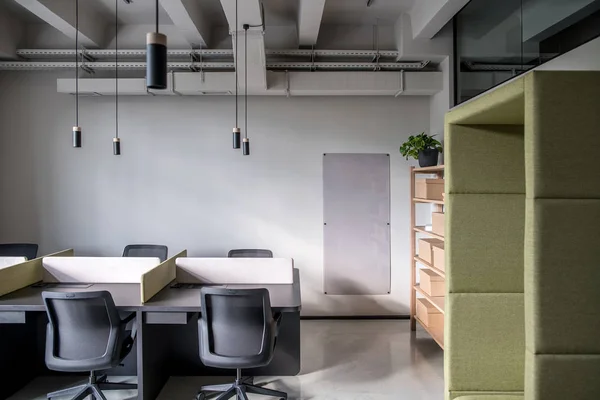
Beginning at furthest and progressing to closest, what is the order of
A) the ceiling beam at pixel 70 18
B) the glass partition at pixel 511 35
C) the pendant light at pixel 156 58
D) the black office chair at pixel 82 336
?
the ceiling beam at pixel 70 18
the black office chair at pixel 82 336
the glass partition at pixel 511 35
the pendant light at pixel 156 58

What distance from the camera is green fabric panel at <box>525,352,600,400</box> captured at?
1.40 m

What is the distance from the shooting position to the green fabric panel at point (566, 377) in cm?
140

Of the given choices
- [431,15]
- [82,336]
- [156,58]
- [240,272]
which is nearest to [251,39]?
[431,15]

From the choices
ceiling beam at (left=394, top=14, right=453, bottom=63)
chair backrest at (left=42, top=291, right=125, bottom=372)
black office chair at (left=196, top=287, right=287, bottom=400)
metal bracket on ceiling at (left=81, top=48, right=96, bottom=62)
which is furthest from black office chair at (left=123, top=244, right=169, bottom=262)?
ceiling beam at (left=394, top=14, right=453, bottom=63)

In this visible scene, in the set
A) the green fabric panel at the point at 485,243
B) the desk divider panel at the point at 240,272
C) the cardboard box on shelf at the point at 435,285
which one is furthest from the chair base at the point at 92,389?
the cardboard box on shelf at the point at 435,285

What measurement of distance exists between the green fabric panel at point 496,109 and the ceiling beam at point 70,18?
3692mm

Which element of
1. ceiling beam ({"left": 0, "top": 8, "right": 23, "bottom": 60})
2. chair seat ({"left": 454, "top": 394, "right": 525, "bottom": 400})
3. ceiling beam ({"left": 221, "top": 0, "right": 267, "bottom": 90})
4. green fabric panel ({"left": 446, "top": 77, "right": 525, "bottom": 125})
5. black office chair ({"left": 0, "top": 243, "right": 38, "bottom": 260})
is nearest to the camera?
green fabric panel ({"left": 446, "top": 77, "right": 525, "bottom": 125})

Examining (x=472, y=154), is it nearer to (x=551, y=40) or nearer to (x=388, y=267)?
(x=551, y=40)

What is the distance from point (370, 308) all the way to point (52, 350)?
3.54m

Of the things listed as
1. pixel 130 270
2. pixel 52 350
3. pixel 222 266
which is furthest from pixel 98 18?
A: pixel 52 350

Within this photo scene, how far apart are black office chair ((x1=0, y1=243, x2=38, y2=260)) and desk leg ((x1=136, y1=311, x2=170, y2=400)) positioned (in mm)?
2316

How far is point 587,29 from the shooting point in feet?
8.21

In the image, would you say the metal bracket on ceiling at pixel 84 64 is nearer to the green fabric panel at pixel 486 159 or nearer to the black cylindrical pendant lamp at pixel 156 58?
the black cylindrical pendant lamp at pixel 156 58

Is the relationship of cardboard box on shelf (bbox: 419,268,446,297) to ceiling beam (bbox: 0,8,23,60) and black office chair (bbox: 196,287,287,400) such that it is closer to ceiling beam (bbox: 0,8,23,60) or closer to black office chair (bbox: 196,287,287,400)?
black office chair (bbox: 196,287,287,400)
